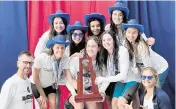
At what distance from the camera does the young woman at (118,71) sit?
9.84 ft

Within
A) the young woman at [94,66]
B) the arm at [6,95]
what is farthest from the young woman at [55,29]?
the arm at [6,95]

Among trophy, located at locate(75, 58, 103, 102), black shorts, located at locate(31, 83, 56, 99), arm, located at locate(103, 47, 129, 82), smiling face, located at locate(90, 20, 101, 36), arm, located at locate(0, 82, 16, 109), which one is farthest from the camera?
smiling face, located at locate(90, 20, 101, 36)

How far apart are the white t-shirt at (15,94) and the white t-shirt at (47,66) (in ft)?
1.30

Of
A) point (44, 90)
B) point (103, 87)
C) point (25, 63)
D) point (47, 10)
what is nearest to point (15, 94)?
point (25, 63)

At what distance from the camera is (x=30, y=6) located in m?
4.07

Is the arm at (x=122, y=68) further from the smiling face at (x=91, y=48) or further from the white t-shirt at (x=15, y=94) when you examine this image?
the white t-shirt at (x=15, y=94)

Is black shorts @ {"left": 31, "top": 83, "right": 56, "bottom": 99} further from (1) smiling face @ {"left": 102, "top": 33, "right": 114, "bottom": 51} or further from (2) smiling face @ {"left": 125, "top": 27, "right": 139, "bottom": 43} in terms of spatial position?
(2) smiling face @ {"left": 125, "top": 27, "right": 139, "bottom": 43}

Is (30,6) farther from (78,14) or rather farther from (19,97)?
(19,97)

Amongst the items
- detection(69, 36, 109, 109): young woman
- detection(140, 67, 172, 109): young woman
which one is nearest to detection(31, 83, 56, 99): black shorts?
detection(69, 36, 109, 109): young woman

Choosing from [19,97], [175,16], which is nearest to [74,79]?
[19,97]

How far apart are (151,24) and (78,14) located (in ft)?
2.91

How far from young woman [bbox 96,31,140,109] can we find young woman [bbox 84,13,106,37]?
0.15 metres

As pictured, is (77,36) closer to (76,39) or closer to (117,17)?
(76,39)

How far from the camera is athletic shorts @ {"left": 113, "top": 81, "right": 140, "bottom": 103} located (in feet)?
10.0
